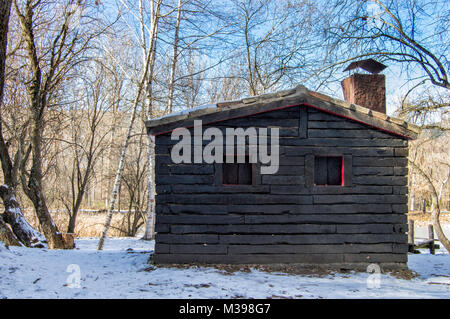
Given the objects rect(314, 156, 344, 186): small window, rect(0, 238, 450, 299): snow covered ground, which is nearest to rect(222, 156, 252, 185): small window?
rect(314, 156, 344, 186): small window

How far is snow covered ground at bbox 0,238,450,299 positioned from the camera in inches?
205

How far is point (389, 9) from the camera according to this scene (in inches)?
384

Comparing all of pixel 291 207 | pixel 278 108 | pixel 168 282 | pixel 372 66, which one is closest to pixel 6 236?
pixel 168 282

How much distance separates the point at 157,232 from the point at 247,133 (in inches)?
108

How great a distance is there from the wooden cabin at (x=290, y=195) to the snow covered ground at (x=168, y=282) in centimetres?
50

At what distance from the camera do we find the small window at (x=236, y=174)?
718 centimetres

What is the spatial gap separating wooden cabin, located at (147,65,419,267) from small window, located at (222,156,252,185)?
0.8 inches

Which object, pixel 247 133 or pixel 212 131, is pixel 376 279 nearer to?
pixel 247 133

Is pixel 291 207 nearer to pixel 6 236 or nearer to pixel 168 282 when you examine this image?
pixel 168 282

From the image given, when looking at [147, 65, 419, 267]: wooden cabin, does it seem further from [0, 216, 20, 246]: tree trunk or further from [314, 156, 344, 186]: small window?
[0, 216, 20, 246]: tree trunk

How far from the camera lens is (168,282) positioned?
5.84 m

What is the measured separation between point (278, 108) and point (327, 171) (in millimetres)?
1700

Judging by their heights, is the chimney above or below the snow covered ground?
above

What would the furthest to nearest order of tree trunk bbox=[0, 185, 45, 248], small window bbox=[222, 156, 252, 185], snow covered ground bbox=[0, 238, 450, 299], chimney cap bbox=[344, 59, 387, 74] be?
tree trunk bbox=[0, 185, 45, 248]
chimney cap bbox=[344, 59, 387, 74]
small window bbox=[222, 156, 252, 185]
snow covered ground bbox=[0, 238, 450, 299]
